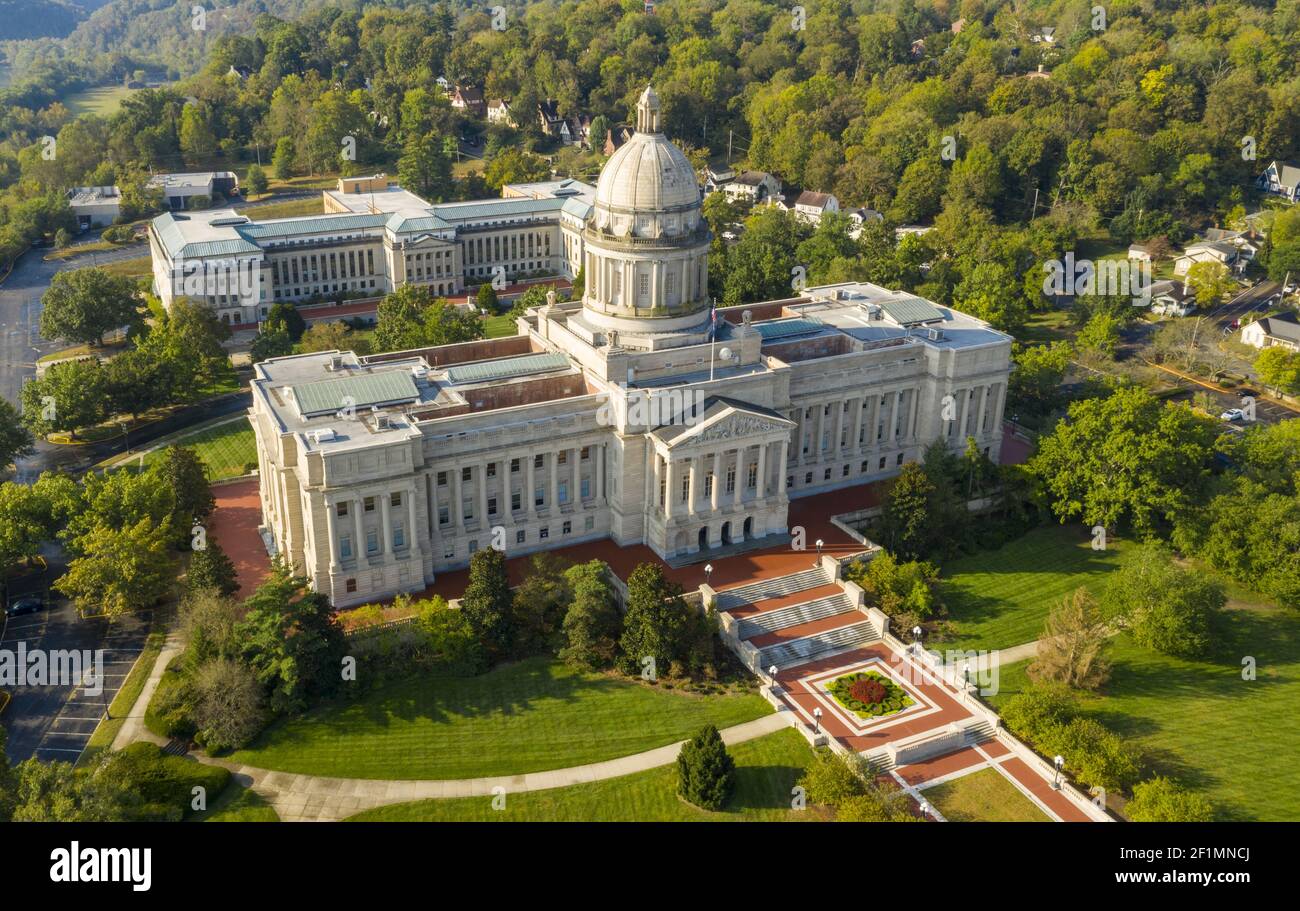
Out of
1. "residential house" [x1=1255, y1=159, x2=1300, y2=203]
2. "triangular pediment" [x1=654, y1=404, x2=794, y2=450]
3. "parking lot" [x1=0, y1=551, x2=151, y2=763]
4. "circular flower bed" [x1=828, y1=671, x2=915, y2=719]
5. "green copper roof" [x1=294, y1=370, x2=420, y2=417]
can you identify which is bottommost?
"circular flower bed" [x1=828, y1=671, x2=915, y2=719]

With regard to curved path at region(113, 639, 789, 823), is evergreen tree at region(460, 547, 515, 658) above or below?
above

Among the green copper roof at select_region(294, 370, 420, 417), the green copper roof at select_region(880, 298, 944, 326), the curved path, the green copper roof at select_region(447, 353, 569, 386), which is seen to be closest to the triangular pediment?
the green copper roof at select_region(447, 353, 569, 386)

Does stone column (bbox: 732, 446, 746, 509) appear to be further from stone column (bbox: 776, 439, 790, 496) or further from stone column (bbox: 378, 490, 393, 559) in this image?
stone column (bbox: 378, 490, 393, 559)

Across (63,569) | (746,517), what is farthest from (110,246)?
(746,517)

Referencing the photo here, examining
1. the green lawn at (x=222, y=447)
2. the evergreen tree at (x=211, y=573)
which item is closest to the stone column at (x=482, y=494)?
the evergreen tree at (x=211, y=573)

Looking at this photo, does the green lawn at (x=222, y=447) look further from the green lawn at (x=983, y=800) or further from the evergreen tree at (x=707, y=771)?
the green lawn at (x=983, y=800)

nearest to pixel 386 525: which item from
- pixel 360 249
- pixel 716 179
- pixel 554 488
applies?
pixel 554 488

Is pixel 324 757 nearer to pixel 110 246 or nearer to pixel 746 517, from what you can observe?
pixel 746 517
